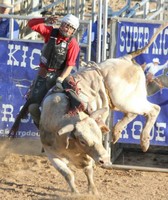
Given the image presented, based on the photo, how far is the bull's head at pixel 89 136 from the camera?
841 cm

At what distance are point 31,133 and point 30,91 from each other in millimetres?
1177

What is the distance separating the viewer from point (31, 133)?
10.8 m

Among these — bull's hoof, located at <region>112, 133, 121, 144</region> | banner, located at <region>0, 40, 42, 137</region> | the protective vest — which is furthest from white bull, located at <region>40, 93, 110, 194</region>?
banner, located at <region>0, 40, 42, 137</region>

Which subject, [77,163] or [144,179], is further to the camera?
[144,179]

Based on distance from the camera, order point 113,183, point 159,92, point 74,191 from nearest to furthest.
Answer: point 74,191 → point 113,183 → point 159,92

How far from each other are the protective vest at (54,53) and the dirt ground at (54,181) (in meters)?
1.44

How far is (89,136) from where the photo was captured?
849cm

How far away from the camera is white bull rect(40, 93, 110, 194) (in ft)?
27.9

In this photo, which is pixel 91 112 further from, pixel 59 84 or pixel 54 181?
pixel 54 181

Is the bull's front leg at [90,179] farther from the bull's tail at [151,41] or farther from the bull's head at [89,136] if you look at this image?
the bull's tail at [151,41]

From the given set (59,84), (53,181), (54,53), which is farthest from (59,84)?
(53,181)

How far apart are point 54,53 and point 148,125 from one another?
5.49 feet

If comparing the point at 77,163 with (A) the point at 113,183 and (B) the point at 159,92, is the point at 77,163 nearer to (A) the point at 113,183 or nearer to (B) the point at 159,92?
(A) the point at 113,183

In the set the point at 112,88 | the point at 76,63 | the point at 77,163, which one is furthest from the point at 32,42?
the point at 77,163
